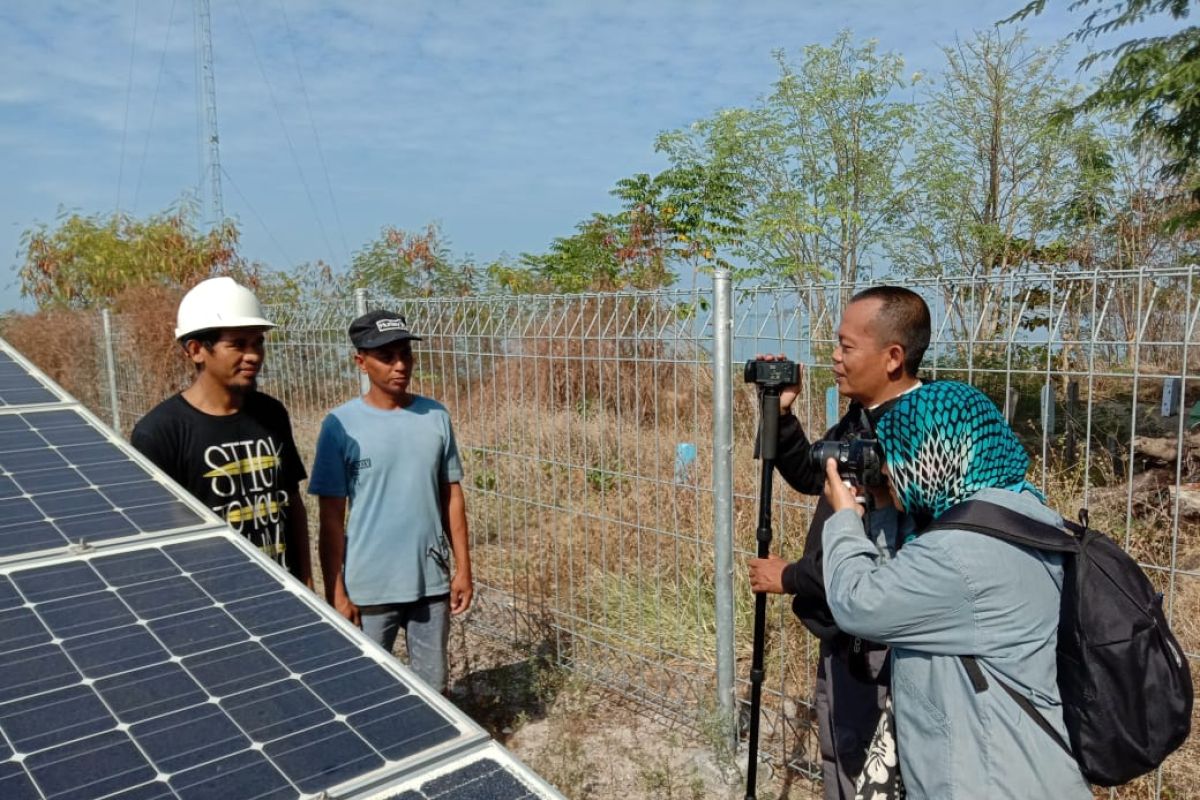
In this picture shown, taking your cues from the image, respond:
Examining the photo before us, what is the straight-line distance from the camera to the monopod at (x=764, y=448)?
2.71 m

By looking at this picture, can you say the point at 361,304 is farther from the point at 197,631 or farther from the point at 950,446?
the point at 950,446

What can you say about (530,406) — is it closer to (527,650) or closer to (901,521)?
(527,650)

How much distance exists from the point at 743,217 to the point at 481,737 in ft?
43.6

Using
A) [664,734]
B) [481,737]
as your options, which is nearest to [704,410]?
[664,734]

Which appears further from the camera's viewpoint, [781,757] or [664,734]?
[664,734]

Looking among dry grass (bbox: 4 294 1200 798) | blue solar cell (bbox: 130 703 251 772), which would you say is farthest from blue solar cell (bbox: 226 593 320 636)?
dry grass (bbox: 4 294 1200 798)

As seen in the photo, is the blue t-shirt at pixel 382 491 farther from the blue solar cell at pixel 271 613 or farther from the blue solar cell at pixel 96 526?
the blue solar cell at pixel 271 613

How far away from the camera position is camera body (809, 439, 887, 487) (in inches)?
79.3

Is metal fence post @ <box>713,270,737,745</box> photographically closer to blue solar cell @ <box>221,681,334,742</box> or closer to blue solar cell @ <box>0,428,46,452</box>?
blue solar cell @ <box>221,681,334,742</box>

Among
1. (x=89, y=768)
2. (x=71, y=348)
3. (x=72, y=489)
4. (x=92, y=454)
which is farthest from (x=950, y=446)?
(x=71, y=348)

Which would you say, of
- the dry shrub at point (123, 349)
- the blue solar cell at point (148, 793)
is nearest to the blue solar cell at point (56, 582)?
the blue solar cell at point (148, 793)

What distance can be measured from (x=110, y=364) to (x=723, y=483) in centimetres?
873

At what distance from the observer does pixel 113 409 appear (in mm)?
9766

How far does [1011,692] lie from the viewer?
1.76 m
